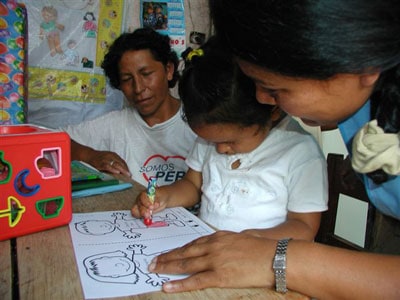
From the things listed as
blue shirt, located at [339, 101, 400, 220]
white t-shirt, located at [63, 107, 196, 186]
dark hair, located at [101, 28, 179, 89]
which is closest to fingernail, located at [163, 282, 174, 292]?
blue shirt, located at [339, 101, 400, 220]

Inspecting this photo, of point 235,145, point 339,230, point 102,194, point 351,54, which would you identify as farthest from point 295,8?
point 339,230

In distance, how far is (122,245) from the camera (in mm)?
562

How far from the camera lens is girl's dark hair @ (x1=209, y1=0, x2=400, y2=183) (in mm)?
410

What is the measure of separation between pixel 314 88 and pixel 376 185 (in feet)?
0.79

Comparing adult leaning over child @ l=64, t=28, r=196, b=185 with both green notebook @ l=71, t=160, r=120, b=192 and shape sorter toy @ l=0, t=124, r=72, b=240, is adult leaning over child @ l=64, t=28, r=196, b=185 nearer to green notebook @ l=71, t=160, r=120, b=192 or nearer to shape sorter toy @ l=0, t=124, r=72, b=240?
green notebook @ l=71, t=160, r=120, b=192

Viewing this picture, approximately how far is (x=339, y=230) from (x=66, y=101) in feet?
4.87

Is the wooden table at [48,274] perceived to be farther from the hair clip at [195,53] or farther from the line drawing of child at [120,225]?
the hair clip at [195,53]

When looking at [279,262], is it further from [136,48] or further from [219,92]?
[136,48]

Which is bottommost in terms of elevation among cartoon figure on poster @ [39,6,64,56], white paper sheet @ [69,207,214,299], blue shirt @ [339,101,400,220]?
white paper sheet @ [69,207,214,299]

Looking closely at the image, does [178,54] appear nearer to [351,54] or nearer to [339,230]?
[339,230]

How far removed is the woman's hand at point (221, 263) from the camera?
44 centimetres

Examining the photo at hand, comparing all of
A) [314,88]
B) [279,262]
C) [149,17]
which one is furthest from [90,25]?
[279,262]

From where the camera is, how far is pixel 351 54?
430mm

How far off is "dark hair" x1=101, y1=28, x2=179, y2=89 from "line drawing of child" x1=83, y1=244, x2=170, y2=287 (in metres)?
1.09
